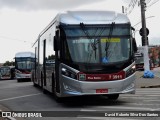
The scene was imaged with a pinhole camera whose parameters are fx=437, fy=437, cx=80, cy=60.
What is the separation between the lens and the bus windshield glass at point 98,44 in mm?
14922

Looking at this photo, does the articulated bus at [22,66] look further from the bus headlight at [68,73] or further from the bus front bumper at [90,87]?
the bus front bumper at [90,87]

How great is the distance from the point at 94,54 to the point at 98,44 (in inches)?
15.8

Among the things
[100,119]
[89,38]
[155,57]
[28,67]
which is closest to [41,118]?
[100,119]

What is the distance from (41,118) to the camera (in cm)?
1232

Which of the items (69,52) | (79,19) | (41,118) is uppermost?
(79,19)

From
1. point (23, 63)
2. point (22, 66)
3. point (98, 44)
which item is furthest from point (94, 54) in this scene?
point (22, 66)

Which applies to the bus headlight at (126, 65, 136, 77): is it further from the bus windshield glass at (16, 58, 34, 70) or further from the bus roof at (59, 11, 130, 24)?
the bus windshield glass at (16, 58, 34, 70)

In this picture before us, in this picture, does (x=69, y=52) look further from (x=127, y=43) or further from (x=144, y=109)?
(x=144, y=109)

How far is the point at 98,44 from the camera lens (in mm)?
15102

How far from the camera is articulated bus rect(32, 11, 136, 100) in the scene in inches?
577

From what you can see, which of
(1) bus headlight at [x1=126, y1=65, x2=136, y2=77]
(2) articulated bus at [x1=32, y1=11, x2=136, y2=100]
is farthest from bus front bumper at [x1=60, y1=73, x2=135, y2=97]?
(1) bus headlight at [x1=126, y1=65, x2=136, y2=77]

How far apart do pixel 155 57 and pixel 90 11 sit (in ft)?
412

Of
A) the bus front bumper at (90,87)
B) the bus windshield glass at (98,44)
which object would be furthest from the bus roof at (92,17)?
the bus front bumper at (90,87)

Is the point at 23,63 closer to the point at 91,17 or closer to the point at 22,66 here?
the point at 22,66
